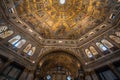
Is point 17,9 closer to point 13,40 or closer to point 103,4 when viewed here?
point 13,40

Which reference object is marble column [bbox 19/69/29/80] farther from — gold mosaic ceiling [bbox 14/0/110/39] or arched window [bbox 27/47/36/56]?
gold mosaic ceiling [bbox 14/0/110/39]

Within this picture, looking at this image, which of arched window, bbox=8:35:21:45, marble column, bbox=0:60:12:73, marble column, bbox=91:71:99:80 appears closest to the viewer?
marble column, bbox=0:60:12:73

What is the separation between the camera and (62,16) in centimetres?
1800

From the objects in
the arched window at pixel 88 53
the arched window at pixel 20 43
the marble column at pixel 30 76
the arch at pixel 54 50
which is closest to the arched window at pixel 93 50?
the arched window at pixel 88 53

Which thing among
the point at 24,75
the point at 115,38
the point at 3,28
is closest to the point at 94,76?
the point at 115,38

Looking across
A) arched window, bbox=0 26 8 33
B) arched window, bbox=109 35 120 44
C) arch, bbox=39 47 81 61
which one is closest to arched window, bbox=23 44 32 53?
arch, bbox=39 47 81 61

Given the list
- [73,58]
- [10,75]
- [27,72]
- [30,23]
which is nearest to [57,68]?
[73,58]

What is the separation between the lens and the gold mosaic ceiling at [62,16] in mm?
14578

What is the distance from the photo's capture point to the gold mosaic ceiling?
1458 cm

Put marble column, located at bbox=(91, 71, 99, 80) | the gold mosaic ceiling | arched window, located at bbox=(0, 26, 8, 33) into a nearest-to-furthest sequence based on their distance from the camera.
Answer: marble column, located at bbox=(91, 71, 99, 80)
arched window, located at bbox=(0, 26, 8, 33)
the gold mosaic ceiling

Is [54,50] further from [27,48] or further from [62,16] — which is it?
[62,16]

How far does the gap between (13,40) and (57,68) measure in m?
8.10

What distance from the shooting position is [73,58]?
1360cm

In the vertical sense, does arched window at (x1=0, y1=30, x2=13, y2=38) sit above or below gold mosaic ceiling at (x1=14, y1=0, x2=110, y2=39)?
below
